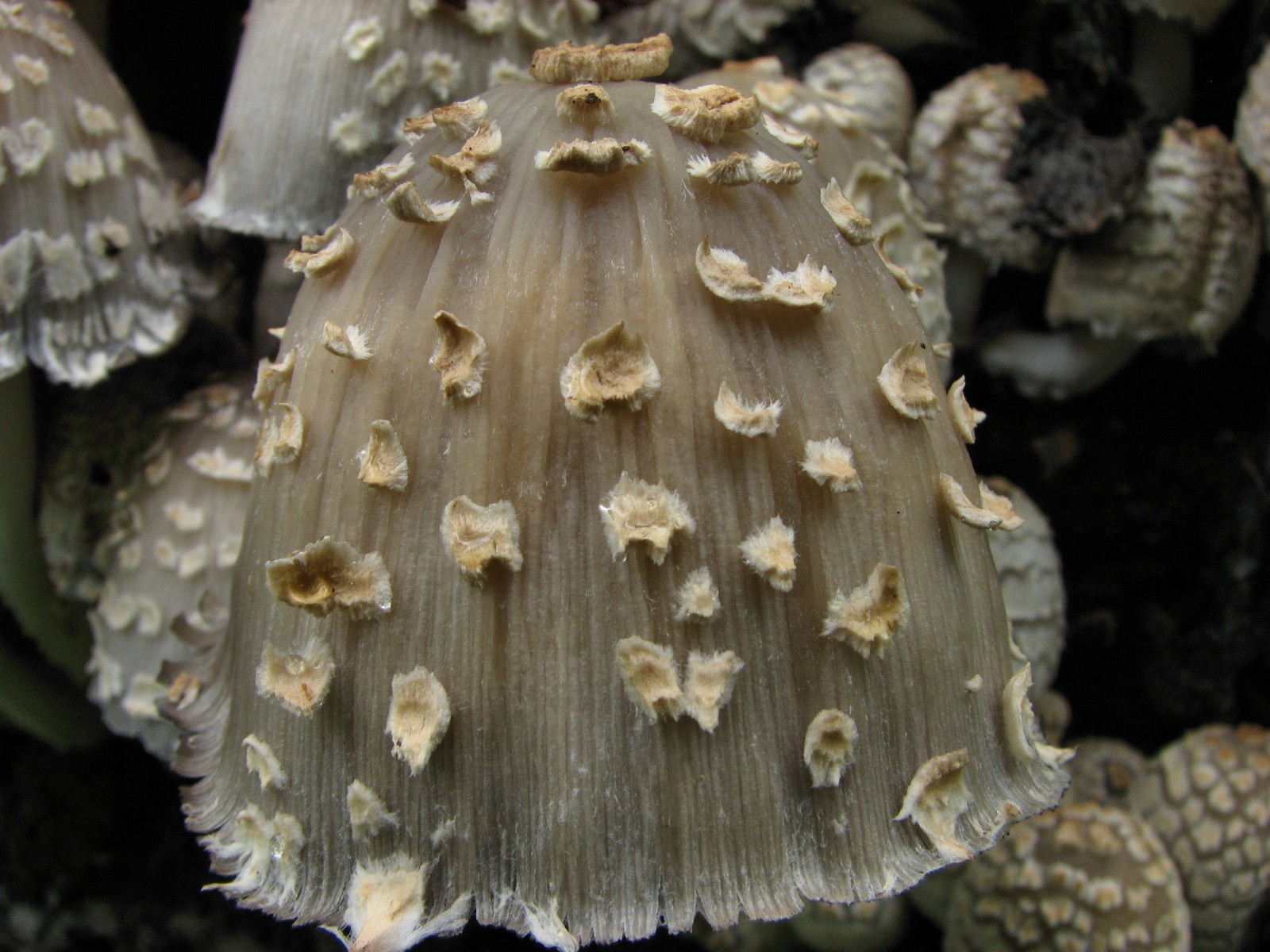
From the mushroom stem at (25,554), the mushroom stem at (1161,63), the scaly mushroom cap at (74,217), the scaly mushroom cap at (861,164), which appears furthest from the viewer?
the mushroom stem at (1161,63)

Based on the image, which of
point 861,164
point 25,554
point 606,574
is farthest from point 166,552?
point 861,164

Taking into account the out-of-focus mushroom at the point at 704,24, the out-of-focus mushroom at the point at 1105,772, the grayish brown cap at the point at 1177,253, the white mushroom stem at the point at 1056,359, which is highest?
the out-of-focus mushroom at the point at 704,24

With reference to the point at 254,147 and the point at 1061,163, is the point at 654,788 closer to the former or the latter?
the point at 254,147

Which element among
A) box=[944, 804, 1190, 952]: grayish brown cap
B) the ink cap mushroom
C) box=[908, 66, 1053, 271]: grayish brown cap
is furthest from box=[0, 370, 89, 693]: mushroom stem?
box=[944, 804, 1190, 952]: grayish brown cap

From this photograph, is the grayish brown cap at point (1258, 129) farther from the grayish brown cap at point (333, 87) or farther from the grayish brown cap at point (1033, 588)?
the grayish brown cap at point (333, 87)

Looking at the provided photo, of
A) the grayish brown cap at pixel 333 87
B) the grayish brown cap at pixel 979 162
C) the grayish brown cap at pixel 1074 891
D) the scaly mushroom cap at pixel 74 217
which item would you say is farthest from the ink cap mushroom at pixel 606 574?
the grayish brown cap at pixel 979 162

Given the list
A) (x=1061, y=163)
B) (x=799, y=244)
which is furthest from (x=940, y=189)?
(x=799, y=244)

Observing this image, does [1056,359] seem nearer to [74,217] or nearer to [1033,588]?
[1033,588]
